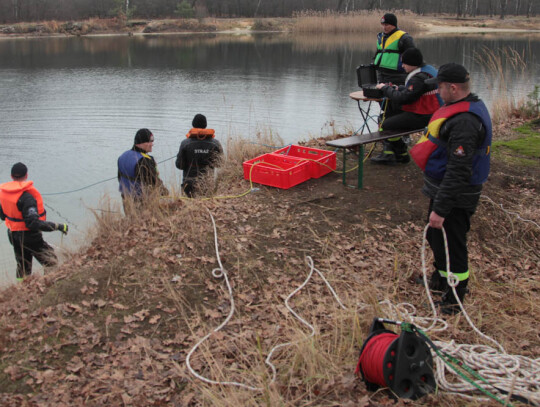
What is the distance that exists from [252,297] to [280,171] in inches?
90.2

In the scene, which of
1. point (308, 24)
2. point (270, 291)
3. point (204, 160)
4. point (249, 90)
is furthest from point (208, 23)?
point (270, 291)

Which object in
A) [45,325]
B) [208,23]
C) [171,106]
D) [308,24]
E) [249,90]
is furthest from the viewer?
[208,23]

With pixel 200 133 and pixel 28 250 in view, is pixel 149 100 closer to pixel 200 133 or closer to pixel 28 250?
pixel 200 133

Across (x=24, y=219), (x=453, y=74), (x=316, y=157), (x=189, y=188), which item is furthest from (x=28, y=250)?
(x=453, y=74)

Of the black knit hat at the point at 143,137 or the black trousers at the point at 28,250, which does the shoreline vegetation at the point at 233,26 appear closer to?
the black knit hat at the point at 143,137

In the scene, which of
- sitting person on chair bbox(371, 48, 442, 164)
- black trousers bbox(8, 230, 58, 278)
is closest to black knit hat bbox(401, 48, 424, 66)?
sitting person on chair bbox(371, 48, 442, 164)

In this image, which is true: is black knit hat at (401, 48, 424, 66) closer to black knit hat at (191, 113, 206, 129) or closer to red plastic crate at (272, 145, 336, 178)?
red plastic crate at (272, 145, 336, 178)

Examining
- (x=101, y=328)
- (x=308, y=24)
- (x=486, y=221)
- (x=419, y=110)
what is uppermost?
(x=308, y=24)

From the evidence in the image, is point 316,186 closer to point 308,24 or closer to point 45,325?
point 45,325

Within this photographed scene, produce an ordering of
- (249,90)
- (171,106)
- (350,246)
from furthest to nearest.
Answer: (249,90)
(171,106)
(350,246)

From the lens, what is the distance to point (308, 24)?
42.8 metres

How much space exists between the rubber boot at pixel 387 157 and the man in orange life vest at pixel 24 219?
428cm

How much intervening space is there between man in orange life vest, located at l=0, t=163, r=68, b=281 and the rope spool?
423cm

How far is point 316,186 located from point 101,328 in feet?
11.3
